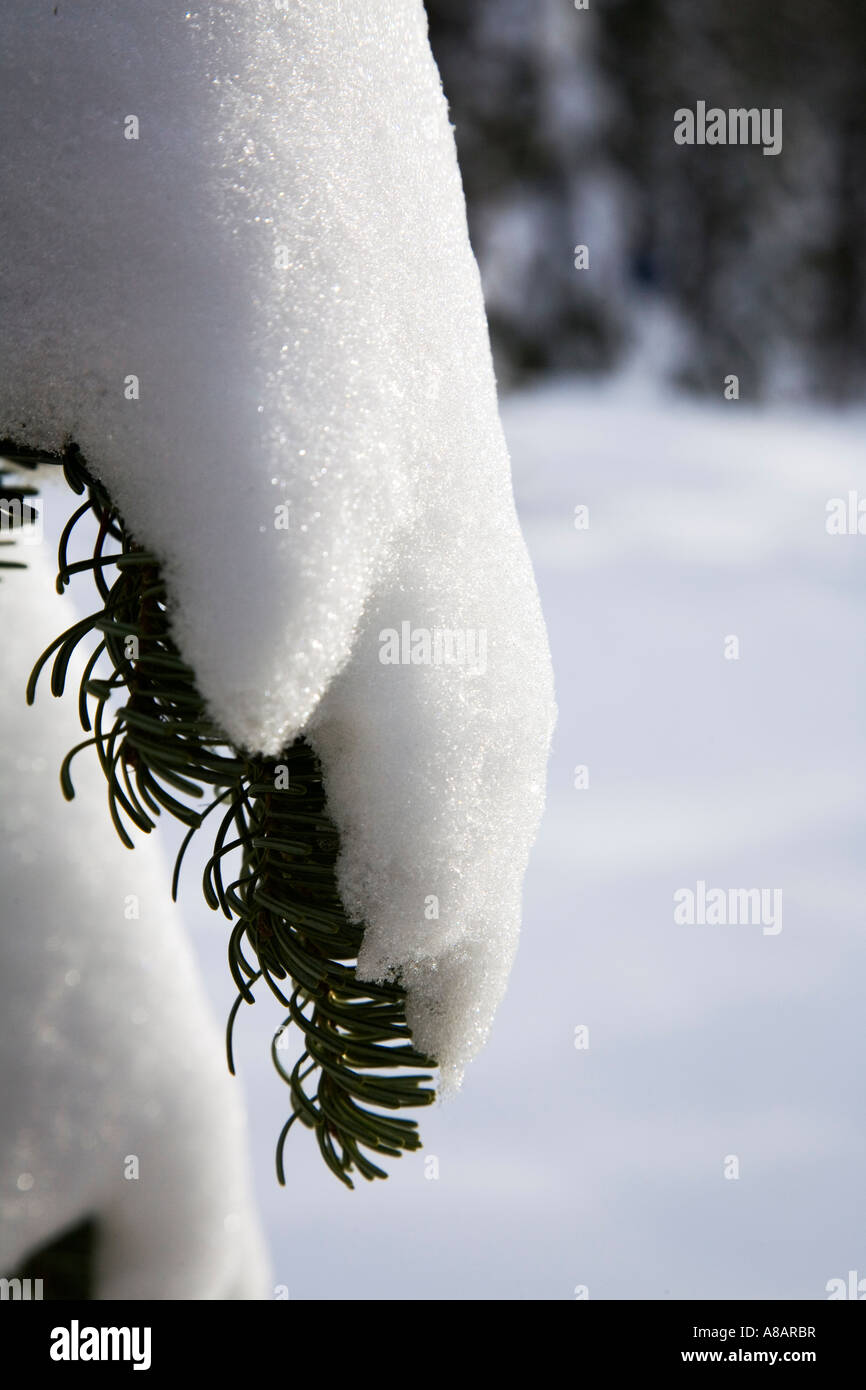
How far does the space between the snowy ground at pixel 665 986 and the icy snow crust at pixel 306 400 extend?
0.80 m

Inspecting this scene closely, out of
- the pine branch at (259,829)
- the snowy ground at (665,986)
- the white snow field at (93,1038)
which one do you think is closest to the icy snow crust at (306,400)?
the pine branch at (259,829)

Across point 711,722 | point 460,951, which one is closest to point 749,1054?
point 711,722

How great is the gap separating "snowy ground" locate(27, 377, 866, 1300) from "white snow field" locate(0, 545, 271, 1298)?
0.28m

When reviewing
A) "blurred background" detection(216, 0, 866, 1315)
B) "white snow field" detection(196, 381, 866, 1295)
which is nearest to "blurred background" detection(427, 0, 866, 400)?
"blurred background" detection(216, 0, 866, 1315)

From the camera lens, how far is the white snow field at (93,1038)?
724 millimetres

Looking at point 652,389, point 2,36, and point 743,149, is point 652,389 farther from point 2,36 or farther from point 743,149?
point 2,36

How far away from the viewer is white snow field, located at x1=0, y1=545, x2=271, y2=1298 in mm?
724

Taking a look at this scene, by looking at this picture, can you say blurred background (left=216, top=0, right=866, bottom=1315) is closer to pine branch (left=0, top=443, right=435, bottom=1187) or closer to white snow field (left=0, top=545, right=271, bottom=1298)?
pine branch (left=0, top=443, right=435, bottom=1187)

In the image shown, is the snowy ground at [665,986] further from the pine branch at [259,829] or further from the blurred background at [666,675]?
the pine branch at [259,829]

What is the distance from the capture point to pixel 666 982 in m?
1.44

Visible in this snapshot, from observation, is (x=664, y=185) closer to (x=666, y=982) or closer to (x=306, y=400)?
(x=666, y=982)

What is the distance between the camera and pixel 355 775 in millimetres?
381

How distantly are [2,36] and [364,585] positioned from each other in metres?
0.24

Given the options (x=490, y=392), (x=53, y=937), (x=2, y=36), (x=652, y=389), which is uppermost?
(x=652, y=389)
